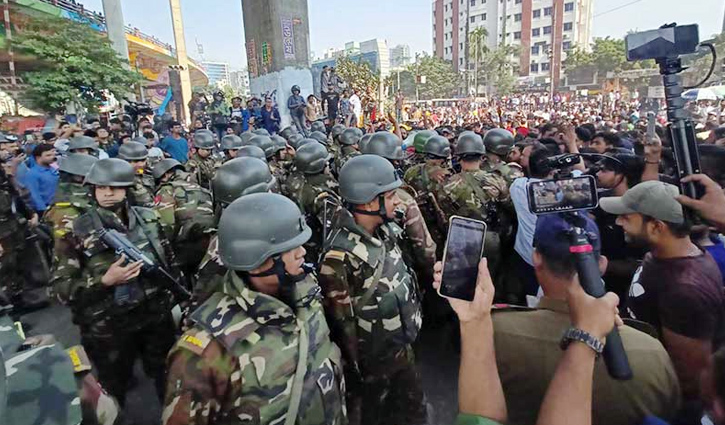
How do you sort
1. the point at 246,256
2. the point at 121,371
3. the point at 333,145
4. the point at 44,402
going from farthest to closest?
the point at 333,145
the point at 121,371
the point at 246,256
the point at 44,402

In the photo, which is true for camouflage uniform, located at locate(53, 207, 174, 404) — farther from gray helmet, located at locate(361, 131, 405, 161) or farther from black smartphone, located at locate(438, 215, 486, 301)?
gray helmet, located at locate(361, 131, 405, 161)

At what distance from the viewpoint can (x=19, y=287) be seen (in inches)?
226

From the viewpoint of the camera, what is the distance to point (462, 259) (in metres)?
1.45

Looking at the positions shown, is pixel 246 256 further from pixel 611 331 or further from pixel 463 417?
pixel 611 331

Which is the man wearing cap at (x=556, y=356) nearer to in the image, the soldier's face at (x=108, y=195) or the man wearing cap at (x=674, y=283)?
the man wearing cap at (x=674, y=283)

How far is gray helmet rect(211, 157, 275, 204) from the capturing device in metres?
3.50

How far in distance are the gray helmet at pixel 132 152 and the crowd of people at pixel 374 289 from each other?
3cm

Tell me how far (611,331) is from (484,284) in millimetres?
366

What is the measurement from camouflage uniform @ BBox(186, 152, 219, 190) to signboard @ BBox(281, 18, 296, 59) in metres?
13.3

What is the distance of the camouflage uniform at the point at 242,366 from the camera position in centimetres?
173

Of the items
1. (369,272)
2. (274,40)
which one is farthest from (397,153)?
(274,40)

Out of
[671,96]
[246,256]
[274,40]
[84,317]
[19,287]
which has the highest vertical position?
[274,40]

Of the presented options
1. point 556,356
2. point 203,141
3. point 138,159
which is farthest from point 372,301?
point 203,141

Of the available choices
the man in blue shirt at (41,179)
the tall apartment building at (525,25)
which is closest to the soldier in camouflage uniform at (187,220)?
the man in blue shirt at (41,179)
